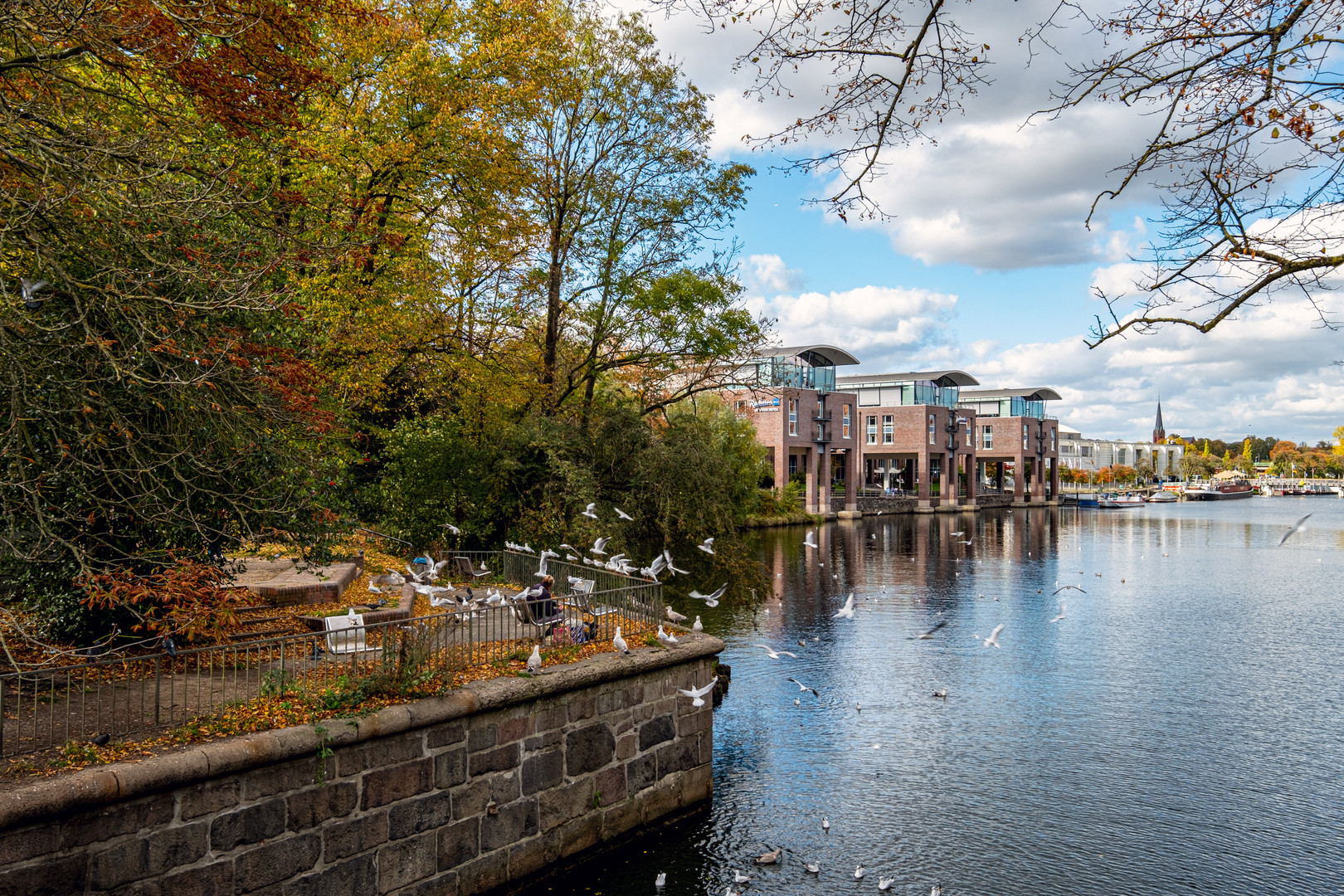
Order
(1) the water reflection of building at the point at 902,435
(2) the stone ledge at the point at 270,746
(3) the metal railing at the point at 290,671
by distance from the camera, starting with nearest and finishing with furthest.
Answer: (2) the stone ledge at the point at 270,746
(3) the metal railing at the point at 290,671
(1) the water reflection of building at the point at 902,435

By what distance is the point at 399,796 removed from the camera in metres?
9.15

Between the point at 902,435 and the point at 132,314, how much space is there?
97.4 m

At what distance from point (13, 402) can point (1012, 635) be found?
85.9ft

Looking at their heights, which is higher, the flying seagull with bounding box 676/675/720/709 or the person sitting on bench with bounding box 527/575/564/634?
the person sitting on bench with bounding box 527/575/564/634

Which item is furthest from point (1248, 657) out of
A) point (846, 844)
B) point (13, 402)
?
point (13, 402)

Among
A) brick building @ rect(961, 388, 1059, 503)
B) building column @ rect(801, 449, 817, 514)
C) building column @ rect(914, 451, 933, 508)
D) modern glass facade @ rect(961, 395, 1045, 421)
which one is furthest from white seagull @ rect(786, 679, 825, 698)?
modern glass facade @ rect(961, 395, 1045, 421)

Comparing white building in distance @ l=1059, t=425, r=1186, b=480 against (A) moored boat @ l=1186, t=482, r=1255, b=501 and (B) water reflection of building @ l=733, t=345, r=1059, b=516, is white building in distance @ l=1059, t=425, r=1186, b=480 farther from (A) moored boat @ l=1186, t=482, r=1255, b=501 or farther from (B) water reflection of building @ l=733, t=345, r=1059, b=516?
(B) water reflection of building @ l=733, t=345, r=1059, b=516

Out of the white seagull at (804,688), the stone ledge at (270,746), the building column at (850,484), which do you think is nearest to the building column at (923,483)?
the building column at (850,484)

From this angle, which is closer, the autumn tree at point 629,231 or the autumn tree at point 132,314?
the autumn tree at point 132,314

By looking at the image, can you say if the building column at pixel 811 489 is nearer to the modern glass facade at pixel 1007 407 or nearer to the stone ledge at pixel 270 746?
the modern glass facade at pixel 1007 407

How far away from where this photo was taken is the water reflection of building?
264 ft

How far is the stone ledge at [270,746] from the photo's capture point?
257 inches

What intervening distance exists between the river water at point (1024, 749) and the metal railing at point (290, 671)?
3.21m

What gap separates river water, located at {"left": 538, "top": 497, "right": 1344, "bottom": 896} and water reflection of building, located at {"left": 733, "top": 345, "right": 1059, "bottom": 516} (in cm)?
3304
